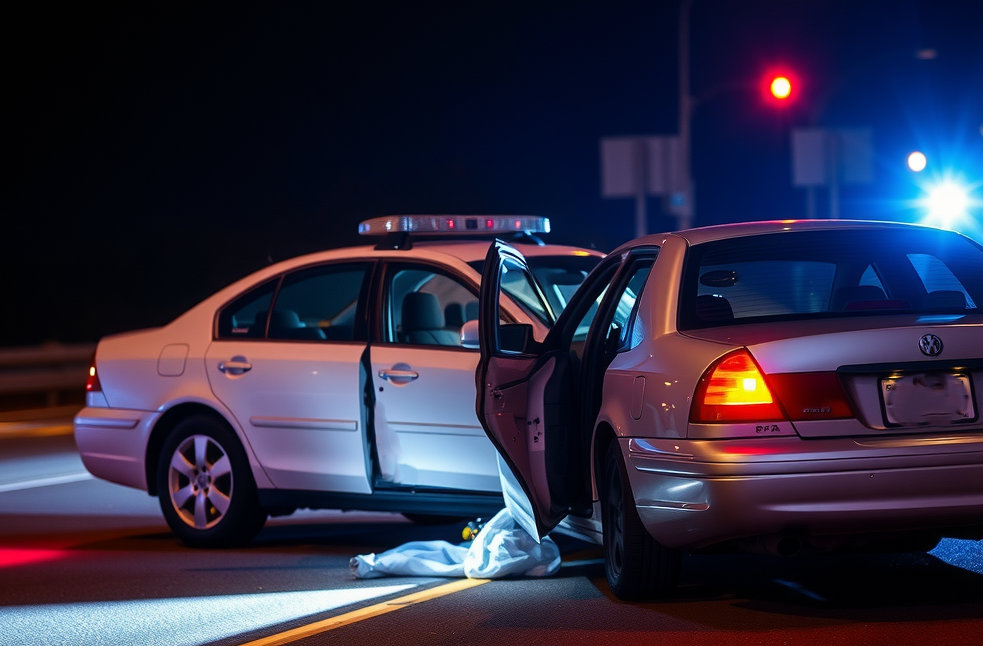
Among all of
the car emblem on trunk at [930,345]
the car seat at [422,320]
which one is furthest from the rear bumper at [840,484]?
the car seat at [422,320]

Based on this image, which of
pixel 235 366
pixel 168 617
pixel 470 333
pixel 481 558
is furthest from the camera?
pixel 235 366

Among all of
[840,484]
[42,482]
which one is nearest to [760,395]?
[840,484]

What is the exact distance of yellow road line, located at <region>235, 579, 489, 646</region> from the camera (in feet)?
21.0

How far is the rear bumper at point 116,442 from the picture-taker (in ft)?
30.2

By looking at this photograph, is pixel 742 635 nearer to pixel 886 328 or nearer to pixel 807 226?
pixel 886 328

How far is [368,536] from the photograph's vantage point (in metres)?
9.37

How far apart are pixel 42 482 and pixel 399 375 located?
5.25 m

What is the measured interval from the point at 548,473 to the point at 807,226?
1554mm

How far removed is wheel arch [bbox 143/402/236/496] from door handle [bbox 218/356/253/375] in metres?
0.28

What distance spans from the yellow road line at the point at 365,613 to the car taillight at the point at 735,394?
5.70ft

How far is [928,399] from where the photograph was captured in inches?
236

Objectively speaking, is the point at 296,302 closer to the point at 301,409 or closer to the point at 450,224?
the point at 450,224

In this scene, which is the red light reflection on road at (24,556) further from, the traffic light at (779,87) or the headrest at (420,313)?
the traffic light at (779,87)

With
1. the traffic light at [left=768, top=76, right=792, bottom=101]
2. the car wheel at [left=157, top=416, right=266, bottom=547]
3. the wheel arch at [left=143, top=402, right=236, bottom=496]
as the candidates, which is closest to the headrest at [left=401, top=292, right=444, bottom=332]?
the car wheel at [left=157, top=416, right=266, bottom=547]
